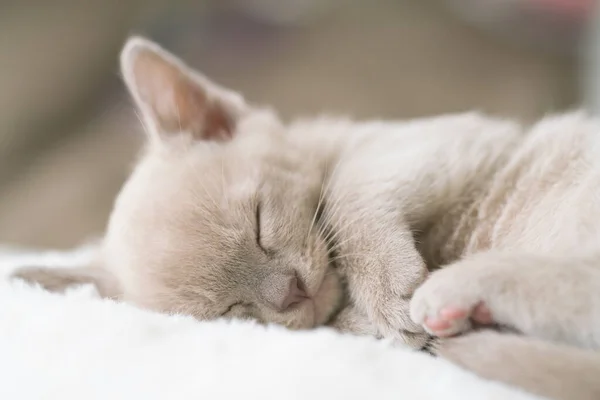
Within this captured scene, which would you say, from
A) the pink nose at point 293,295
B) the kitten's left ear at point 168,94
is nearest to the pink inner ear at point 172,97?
the kitten's left ear at point 168,94

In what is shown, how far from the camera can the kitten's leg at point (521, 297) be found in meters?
0.74

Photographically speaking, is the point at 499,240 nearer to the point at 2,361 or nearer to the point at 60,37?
the point at 2,361

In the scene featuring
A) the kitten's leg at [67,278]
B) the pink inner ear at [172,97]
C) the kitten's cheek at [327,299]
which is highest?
the pink inner ear at [172,97]

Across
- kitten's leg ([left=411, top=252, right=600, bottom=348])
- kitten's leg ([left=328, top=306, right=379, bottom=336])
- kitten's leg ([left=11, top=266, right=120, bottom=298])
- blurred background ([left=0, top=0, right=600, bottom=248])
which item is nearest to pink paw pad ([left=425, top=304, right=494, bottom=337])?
kitten's leg ([left=411, top=252, right=600, bottom=348])

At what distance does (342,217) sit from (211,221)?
0.73 feet

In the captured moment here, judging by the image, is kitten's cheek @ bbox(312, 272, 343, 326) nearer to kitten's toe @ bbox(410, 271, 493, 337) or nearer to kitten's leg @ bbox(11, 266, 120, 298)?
kitten's toe @ bbox(410, 271, 493, 337)

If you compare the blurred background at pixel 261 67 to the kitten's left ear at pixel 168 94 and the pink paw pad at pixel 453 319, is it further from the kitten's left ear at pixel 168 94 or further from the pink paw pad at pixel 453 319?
the pink paw pad at pixel 453 319

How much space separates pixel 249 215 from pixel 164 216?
14 centimetres

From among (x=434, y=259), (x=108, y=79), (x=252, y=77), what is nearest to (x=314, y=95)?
(x=252, y=77)

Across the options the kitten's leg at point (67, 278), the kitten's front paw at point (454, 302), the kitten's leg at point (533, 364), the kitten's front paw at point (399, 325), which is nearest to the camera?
the kitten's leg at point (533, 364)

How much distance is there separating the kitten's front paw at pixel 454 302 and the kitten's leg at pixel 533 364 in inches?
1.3

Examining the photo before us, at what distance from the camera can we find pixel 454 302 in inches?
30.5

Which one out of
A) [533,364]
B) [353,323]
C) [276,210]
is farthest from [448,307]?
[276,210]

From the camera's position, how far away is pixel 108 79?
103 inches
